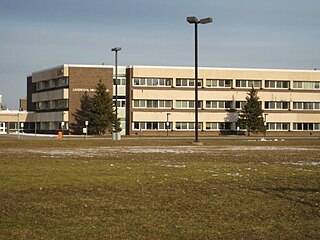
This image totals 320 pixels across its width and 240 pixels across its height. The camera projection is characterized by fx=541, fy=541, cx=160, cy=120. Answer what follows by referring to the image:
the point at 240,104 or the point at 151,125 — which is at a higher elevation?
the point at 240,104

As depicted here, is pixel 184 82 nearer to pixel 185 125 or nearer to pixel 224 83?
pixel 224 83

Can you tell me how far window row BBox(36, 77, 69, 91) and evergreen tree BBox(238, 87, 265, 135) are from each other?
105 ft

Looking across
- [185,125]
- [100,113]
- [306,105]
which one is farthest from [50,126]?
[306,105]

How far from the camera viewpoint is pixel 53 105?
10219 cm

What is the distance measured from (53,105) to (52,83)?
4.36 metres

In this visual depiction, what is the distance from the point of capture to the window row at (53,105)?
97.4 meters

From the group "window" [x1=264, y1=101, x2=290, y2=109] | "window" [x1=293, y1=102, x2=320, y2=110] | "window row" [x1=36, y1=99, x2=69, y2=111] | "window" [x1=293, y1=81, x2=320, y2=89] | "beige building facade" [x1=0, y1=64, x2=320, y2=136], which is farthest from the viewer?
"window" [x1=293, y1=102, x2=320, y2=110]

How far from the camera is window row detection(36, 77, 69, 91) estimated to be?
97.7 m

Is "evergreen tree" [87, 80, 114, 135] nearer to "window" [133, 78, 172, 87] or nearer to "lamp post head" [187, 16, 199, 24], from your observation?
"window" [133, 78, 172, 87]

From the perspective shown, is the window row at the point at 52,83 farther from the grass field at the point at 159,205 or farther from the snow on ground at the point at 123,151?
the grass field at the point at 159,205

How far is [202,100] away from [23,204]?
288ft

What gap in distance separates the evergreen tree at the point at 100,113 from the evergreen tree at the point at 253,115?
75.1 feet

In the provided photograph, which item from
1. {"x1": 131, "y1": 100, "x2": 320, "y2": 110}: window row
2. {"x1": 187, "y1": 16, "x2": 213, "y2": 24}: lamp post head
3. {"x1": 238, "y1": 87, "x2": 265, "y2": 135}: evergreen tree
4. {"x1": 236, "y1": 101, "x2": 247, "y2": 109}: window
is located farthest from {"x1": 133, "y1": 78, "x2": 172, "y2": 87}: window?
{"x1": 187, "y1": 16, "x2": 213, "y2": 24}: lamp post head

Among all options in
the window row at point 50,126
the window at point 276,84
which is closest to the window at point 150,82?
the window row at point 50,126
